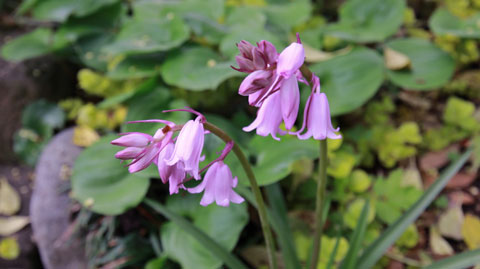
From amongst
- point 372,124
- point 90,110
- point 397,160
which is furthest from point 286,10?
point 90,110

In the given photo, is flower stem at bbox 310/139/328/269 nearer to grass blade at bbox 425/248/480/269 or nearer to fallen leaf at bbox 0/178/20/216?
grass blade at bbox 425/248/480/269

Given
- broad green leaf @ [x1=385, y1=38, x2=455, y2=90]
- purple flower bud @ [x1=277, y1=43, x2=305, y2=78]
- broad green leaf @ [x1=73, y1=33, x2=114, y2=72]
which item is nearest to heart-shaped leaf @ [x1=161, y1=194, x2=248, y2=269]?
purple flower bud @ [x1=277, y1=43, x2=305, y2=78]

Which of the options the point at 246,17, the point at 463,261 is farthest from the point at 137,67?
the point at 463,261

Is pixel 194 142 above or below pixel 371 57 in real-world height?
above

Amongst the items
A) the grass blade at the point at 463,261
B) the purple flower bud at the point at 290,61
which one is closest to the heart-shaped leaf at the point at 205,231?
the grass blade at the point at 463,261

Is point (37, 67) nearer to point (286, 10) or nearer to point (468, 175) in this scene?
point (286, 10)

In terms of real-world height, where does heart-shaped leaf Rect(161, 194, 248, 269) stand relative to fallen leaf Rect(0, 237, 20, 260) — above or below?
Answer: above

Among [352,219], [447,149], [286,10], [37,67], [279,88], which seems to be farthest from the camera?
[37,67]

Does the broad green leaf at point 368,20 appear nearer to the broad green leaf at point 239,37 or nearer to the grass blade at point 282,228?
the broad green leaf at point 239,37
